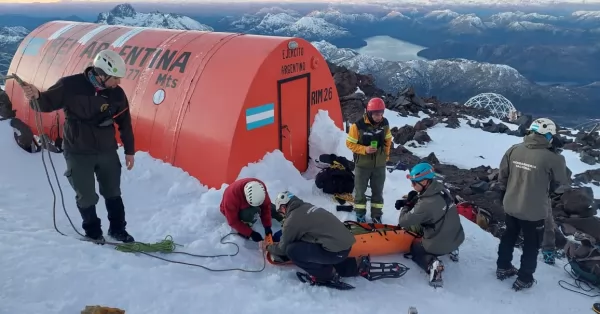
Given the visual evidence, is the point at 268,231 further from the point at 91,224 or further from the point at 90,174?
the point at 90,174

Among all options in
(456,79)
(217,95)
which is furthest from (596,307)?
(456,79)

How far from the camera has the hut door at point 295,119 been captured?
881 cm

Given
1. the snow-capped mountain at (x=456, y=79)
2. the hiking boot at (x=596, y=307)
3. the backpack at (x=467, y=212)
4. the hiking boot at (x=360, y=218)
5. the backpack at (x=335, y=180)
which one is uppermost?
the backpack at (x=335, y=180)

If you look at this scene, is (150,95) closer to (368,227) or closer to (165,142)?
(165,142)

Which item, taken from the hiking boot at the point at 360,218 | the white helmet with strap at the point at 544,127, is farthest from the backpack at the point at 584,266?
the hiking boot at the point at 360,218

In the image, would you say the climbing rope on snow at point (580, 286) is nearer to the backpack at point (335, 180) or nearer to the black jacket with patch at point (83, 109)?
the backpack at point (335, 180)

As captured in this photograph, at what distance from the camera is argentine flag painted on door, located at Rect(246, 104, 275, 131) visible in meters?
8.00

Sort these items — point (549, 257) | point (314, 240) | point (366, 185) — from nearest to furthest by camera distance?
point (314, 240) → point (549, 257) → point (366, 185)

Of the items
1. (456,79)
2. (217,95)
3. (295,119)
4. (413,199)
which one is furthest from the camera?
(456,79)

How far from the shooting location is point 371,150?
7.23 meters

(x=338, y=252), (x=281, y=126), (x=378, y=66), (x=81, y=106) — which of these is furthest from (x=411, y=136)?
(x=378, y=66)

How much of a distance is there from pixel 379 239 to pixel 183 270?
280 cm

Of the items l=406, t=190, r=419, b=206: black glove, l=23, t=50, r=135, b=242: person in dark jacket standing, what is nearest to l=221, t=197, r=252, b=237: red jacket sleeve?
l=23, t=50, r=135, b=242: person in dark jacket standing

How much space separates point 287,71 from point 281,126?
1.04 meters
